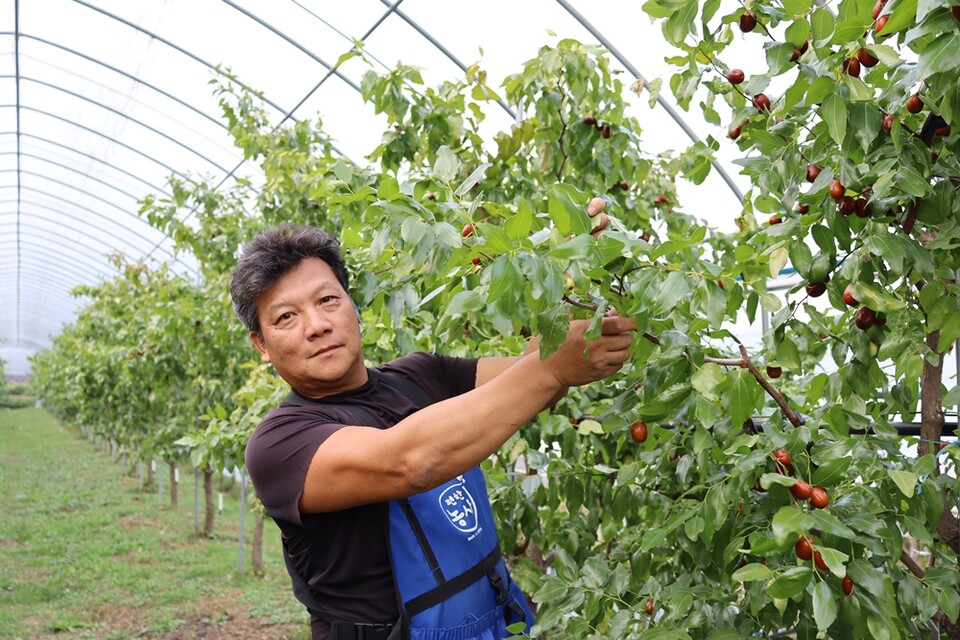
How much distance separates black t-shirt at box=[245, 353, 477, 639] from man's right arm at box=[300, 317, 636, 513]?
0.15 m

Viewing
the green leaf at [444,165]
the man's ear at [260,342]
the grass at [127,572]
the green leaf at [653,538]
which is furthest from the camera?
the grass at [127,572]

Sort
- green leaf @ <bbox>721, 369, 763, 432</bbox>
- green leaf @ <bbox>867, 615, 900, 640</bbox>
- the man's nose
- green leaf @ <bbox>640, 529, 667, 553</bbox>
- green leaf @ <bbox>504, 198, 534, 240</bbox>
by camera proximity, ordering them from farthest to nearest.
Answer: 1. the man's nose
2. green leaf @ <bbox>640, 529, 667, 553</bbox>
3. green leaf @ <bbox>721, 369, 763, 432</bbox>
4. green leaf @ <bbox>867, 615, 900, 640</bbox>
5. green leaf @ <bbox>504, 198, 534, 240</bbox>

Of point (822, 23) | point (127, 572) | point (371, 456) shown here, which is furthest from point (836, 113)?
point (127, 572)

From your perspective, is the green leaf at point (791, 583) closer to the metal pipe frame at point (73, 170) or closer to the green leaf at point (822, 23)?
the green leaf at point (822, 23)

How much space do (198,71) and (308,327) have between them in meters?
9.61

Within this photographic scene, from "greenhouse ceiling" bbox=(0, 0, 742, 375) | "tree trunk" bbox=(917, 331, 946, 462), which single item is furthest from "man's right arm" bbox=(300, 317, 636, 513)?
"greenhouse ceiling" bbox=(0, 0, 742, 375)

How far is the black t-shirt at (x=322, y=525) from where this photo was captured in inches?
64.9

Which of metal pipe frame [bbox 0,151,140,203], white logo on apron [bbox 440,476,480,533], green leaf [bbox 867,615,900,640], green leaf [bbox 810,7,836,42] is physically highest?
metal pipe frame [bbox 0,151,140,203]

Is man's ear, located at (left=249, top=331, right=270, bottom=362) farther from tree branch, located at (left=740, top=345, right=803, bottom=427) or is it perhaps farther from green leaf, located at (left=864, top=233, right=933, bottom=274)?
green leaf, located at (left=864, top=233, right=933, bottom=274)

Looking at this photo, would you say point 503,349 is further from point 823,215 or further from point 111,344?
point 111,344

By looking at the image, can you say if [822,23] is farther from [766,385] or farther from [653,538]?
[653,538]

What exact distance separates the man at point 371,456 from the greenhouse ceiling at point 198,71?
1560 millimetres

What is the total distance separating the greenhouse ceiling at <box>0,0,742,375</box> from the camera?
246 inches

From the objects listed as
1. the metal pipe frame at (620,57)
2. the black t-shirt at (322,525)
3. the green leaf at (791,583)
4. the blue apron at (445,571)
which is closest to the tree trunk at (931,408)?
the green leaf at (791,583)
